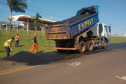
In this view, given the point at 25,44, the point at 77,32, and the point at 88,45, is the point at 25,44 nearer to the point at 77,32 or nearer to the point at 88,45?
the point at 77,32

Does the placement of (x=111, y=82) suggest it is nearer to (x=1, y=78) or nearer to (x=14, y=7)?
(x=1, y=78)

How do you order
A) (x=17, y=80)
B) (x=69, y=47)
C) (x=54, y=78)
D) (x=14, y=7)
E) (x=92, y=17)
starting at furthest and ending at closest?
(x=14, y=7) < (x=92, y=17) < (x=69, y=47) < (x=54, y=78) < (x=17, y=80)

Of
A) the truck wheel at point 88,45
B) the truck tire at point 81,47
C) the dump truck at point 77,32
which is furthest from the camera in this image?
the truck wheel at point 88,45

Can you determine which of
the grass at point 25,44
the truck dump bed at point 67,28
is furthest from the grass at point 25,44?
the truck dump bed at point 67,28

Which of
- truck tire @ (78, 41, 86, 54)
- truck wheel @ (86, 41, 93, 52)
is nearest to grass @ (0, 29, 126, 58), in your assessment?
truck tire @ (78, 41, 86, 54)

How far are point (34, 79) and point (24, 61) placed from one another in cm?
311

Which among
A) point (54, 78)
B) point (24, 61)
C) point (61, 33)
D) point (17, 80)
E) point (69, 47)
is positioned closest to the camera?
point (17, 80)

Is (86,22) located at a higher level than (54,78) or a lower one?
higher

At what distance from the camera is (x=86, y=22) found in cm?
1141

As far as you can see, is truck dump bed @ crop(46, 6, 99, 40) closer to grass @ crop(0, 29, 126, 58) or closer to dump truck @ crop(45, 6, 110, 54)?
dump truck @ crop(45, 6, 110, 54)

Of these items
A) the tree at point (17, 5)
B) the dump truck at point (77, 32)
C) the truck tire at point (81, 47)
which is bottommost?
the truck tire at point (81, 47)

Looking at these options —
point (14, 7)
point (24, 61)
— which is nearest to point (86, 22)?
point (24, 61)

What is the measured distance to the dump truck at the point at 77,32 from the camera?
9.73 m

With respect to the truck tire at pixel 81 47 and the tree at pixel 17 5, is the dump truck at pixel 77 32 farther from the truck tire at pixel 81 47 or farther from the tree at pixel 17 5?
the tree at pixel 17 5
